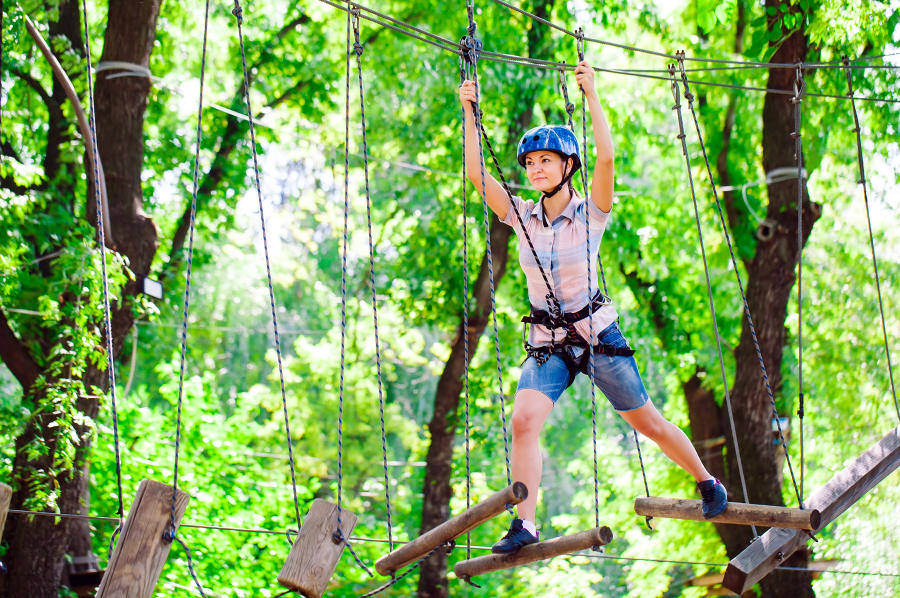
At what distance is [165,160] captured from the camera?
7207 mm

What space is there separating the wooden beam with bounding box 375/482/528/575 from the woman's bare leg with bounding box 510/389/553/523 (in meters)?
0.16

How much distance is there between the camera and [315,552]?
2188 mm

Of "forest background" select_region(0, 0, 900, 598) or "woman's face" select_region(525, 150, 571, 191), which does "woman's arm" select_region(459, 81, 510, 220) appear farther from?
"forest background" select_region(0, 0, 900, 598)

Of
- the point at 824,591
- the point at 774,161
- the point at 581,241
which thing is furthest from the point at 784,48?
the point at 824,591

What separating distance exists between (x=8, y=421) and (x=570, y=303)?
3.60 m

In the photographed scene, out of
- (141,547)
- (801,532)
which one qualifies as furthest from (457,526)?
(801,532)

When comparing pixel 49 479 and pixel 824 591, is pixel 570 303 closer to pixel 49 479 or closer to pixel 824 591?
pixel 49 479

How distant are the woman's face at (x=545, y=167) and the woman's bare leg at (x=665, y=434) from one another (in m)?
0.73

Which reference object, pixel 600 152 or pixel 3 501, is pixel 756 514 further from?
pixel 3 501

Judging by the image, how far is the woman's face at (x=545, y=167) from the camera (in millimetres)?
2500

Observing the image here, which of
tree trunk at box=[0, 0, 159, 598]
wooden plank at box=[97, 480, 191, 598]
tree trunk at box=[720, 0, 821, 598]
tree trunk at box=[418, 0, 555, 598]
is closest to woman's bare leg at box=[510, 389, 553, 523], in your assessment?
wooden plank at box=[97, 480, 191, 598]

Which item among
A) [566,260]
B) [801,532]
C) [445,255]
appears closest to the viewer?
[566,260]

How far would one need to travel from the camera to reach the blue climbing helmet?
8.12ft

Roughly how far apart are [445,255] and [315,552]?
515 centimetres
